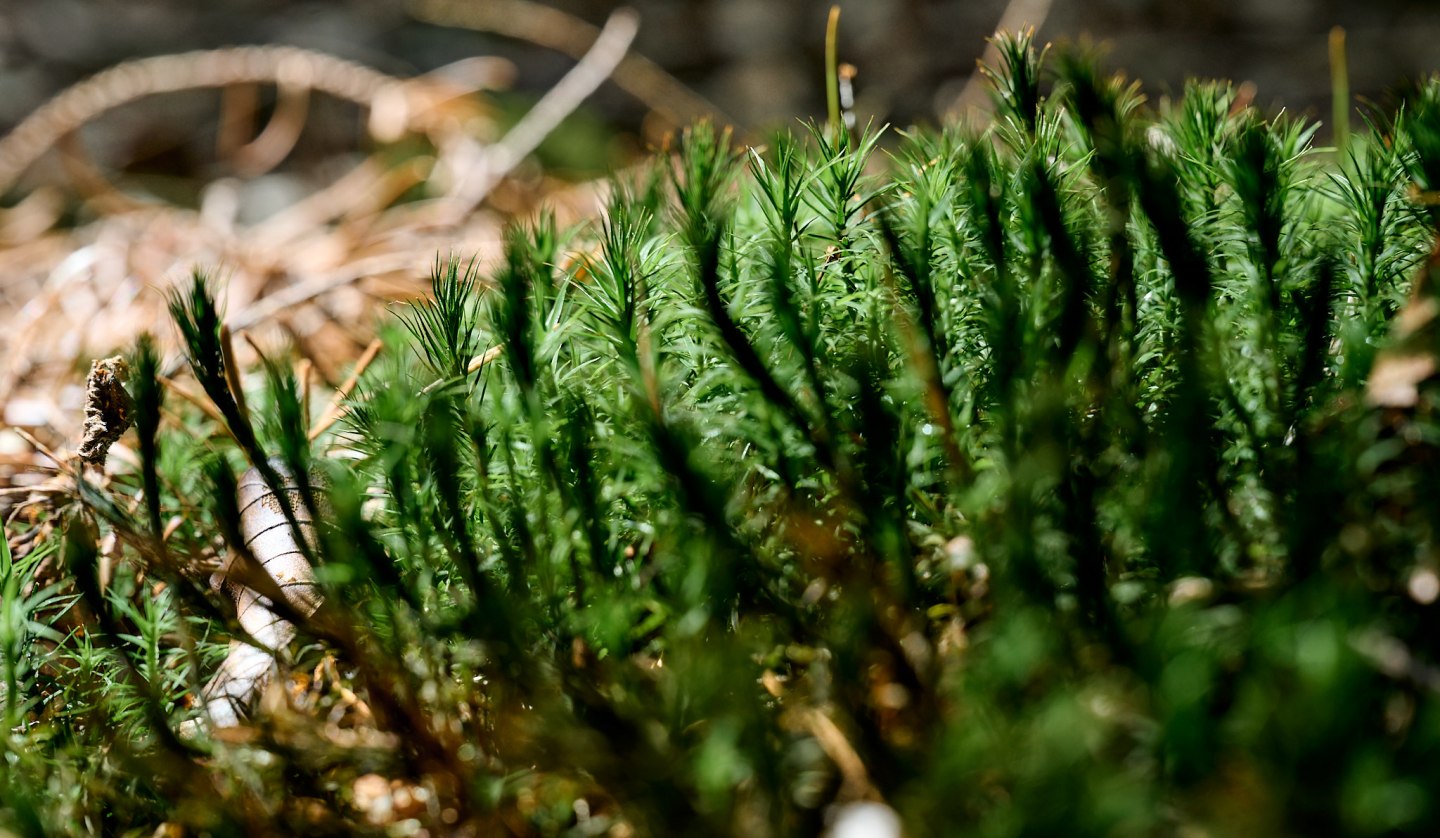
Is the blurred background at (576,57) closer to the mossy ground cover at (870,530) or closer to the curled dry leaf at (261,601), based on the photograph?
the curled dry leaf at (261,601)

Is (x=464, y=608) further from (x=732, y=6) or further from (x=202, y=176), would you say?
(x=202, y=176)

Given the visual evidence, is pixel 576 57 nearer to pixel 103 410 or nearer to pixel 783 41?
pixel 783 41

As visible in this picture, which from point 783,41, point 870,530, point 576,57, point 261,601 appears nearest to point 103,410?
point 261,601

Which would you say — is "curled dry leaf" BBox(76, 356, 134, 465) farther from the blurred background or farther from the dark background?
the dark background

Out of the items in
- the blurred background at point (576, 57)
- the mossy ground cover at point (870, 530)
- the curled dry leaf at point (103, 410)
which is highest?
the blurred background at point (576, 57)

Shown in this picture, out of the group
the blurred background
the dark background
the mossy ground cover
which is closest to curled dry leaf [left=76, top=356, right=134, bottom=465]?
the mossy ground cover

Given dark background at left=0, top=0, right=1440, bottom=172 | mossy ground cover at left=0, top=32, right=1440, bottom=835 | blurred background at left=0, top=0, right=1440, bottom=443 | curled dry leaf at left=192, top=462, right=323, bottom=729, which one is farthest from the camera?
dark background at left=0, top=0, right=1440, bottom=172

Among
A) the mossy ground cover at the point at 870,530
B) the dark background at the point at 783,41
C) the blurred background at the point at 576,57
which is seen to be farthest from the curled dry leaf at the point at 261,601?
the dark background at the point at 783,41
